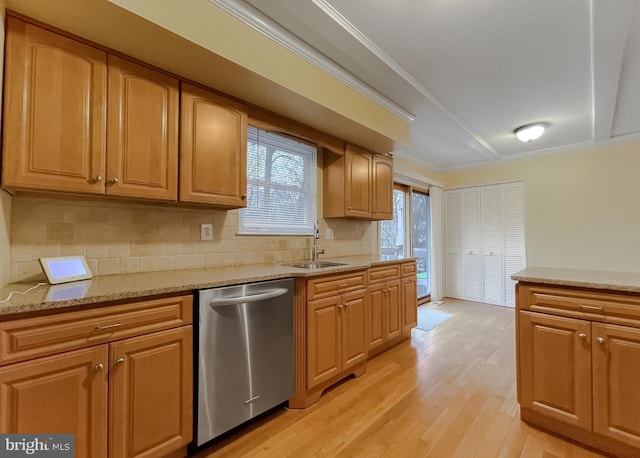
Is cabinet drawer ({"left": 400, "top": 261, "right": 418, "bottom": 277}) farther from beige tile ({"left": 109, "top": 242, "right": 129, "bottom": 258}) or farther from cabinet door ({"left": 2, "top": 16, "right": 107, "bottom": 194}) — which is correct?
cabinet door ({"left": 2, "top": 16, "right": 107, "bottom": 194})

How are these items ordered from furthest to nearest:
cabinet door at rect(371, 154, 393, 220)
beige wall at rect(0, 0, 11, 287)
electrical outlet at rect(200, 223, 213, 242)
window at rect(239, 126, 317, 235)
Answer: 1. cabinet door at rect(371, 154, 393, 220)
2. window at rect(239, 126, 317, 235)
3. electrical outlet at rect(200, 223, 213, 242)
4. beige wall at rect(0, 0, 11, 287)

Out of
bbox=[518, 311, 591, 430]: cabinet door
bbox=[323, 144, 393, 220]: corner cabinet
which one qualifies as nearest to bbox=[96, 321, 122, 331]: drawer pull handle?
bbox=[323, 144, 393, 220]: corner cabinet

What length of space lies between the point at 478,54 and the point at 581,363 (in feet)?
7.00

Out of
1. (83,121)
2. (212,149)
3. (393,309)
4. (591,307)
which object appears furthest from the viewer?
(393,309)

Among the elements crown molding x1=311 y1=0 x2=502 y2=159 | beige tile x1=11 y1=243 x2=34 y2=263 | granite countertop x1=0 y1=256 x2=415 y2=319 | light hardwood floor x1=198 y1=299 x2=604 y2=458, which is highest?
crown molding x1=311 y1=0 x2=502 y2=159

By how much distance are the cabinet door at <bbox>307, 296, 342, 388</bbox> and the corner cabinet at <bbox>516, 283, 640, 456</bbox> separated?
1.21 metres

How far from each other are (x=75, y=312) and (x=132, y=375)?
386 millimetres

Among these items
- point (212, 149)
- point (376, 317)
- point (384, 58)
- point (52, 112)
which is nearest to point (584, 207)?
point (376, 317)

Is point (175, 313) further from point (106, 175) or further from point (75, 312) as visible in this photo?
point (106, 175)

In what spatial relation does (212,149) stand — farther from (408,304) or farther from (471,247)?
(471,247)

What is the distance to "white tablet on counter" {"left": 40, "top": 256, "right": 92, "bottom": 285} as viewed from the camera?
1397 mm

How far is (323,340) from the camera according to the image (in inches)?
83.1

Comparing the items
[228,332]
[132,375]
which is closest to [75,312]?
[132,375]

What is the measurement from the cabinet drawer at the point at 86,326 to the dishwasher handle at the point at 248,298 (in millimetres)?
141
